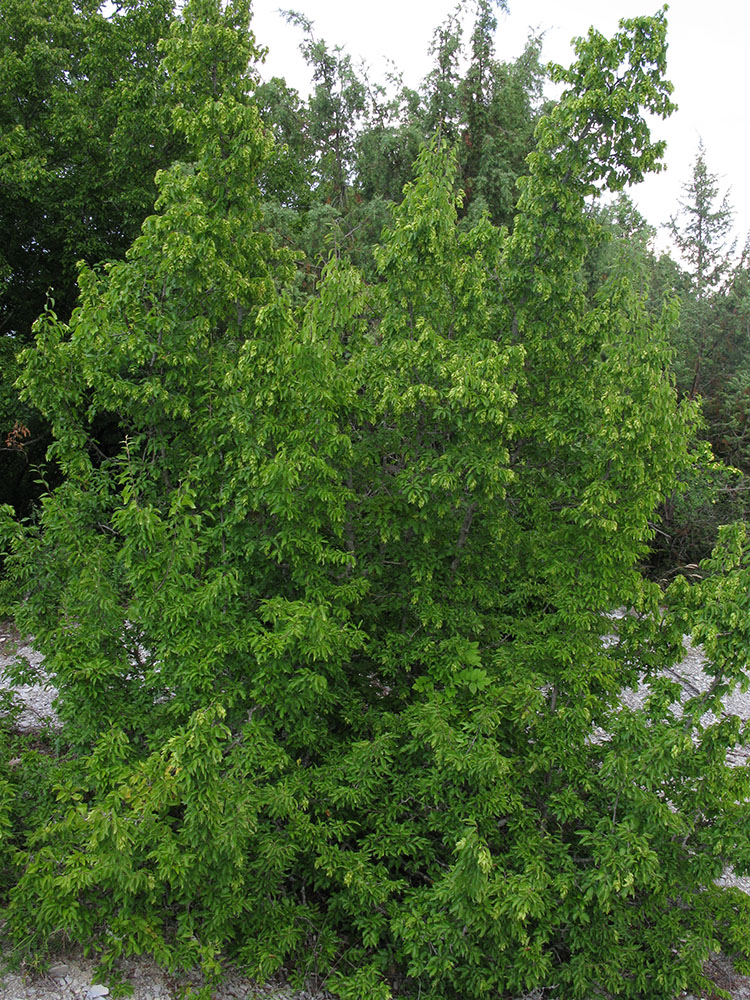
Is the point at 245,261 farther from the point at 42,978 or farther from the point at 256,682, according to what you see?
the point at 42,978

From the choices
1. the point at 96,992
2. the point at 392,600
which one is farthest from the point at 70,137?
the point at 96,992

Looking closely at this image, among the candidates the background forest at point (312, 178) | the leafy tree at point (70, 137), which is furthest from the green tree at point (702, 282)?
the leafy tree at point (70, 137)

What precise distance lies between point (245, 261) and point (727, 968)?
816 centimetres

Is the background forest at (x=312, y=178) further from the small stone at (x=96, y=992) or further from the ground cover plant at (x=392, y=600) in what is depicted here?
the small stone at (x=96, y=992)

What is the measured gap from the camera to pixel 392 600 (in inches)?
254

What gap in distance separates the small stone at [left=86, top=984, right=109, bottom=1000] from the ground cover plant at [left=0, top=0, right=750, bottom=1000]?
0.29 m

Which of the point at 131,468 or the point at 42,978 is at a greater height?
the point at 131,468

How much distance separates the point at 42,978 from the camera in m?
4.96

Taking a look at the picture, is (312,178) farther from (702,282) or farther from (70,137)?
(702,282)

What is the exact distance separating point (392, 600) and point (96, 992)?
367 cm

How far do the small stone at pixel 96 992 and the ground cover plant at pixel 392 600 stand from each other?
0.94ft

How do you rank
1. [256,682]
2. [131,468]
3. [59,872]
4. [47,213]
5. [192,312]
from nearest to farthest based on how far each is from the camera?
[59,872]
[256,682]
[131,468]
[192,312]
[47,213]

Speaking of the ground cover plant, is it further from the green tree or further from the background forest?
the green tree

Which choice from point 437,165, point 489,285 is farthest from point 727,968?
point 437,165
